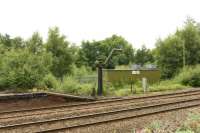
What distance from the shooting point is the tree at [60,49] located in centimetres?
3912

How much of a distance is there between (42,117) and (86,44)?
75.4 meters

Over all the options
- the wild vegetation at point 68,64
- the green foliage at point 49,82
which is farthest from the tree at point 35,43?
the green foliage at point 49,82

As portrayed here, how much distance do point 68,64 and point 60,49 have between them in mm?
2229

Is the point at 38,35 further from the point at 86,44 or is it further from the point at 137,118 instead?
the point at 86,44

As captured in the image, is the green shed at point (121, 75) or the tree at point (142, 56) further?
the tree at point (142, 56)

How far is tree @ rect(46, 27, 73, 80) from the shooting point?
128 feet

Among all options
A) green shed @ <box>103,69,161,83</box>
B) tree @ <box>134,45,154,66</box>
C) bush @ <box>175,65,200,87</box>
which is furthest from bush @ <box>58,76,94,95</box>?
tree @ <box>134,45,154,66</box>

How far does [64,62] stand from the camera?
129ft

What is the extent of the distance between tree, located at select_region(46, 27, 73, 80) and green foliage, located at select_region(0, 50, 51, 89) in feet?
47.1

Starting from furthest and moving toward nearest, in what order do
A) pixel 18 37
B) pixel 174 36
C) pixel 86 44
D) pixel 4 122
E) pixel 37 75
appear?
1. pixel 86 44
2. pixel 18 37
3. pixel 174 36
4. pixel 37 75
5. pixel 4 122

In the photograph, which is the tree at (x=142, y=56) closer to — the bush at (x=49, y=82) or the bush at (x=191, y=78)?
the bush at (x=191, y=78)

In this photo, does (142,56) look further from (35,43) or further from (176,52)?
(35,43)

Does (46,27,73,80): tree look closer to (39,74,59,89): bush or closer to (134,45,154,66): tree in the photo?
(39,74,59,89): bush

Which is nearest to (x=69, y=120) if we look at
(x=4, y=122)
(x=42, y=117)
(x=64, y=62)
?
(x=42, y=117)
